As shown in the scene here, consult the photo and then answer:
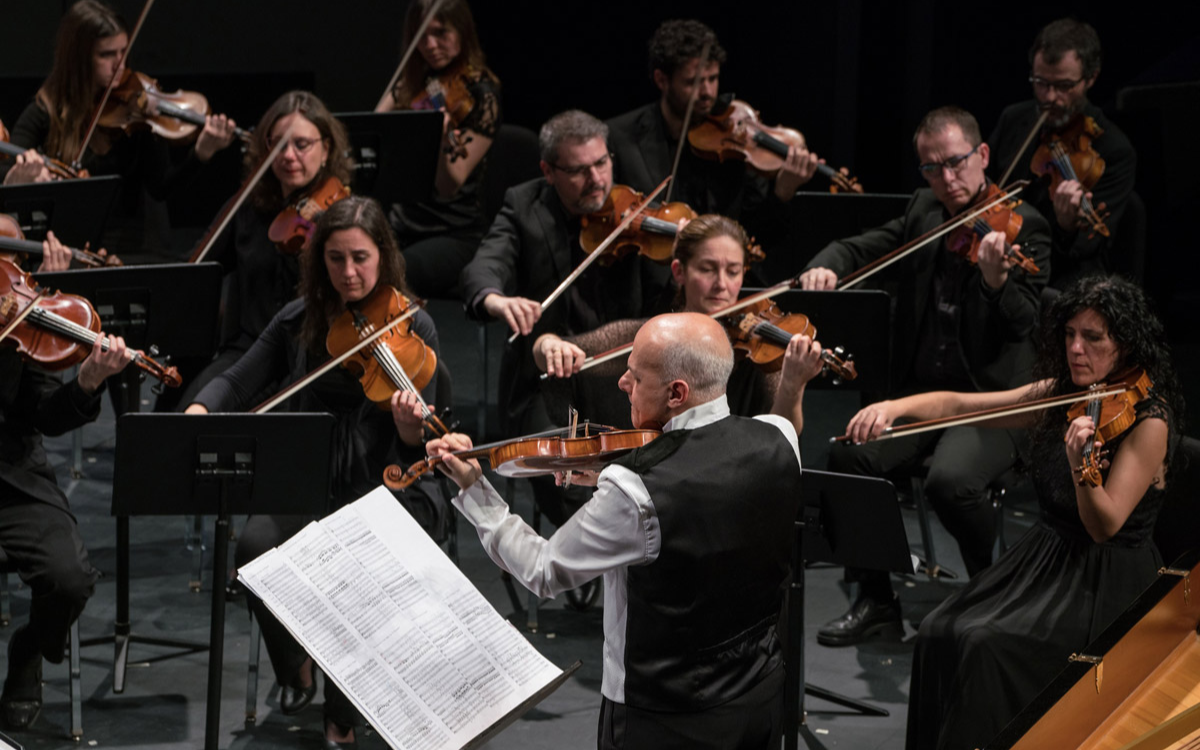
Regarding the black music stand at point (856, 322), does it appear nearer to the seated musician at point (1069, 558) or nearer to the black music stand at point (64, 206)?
the seated musician at point (1069, 558)

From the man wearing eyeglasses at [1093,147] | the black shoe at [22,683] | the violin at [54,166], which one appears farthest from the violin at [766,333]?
the violin at [54,166]

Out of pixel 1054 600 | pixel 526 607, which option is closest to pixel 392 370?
pixel 526 607

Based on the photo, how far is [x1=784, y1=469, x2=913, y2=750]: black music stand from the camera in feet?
10.00

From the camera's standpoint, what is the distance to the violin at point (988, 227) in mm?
4109

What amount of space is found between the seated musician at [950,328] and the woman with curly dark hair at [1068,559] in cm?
68

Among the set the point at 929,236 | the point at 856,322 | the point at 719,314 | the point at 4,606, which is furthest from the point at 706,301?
the point at 4,606

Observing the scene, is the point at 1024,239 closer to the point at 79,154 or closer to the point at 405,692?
the point at 405,692

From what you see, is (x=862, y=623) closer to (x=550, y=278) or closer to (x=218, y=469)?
(x=550, y=278)

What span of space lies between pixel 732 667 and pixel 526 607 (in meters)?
1.85

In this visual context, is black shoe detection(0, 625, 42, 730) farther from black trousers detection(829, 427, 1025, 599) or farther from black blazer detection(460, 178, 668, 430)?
black trousers detection(829, 427, 1025, 599)

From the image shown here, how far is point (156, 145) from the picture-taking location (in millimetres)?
5039

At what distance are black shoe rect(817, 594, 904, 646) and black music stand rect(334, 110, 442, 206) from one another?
2.07 meters

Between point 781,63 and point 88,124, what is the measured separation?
3.20 m

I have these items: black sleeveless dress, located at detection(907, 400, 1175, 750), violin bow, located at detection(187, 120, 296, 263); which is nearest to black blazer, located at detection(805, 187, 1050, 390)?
black sleeveless dress, located at detection(907, 400, 1175, 750)
